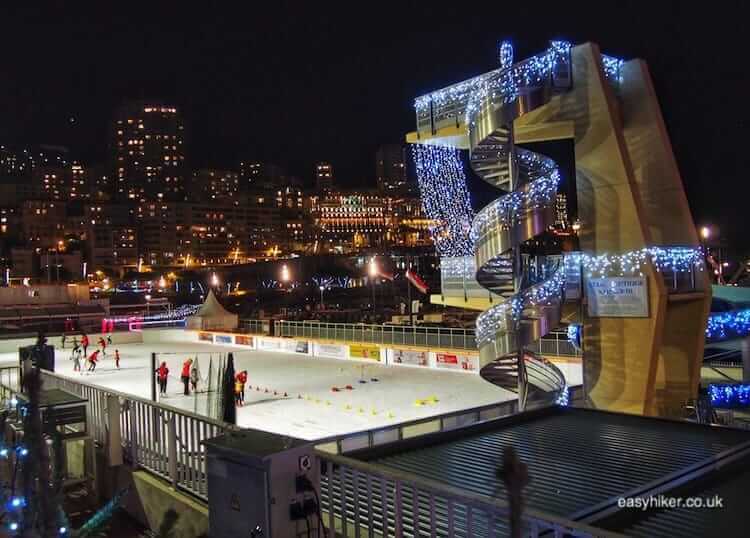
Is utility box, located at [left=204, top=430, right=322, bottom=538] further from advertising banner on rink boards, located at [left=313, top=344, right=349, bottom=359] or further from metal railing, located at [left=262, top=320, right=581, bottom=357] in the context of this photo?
advertising banner on rink boards, located at [left=313, top=344, right=349, bottom=359]

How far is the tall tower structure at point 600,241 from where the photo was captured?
14.6 m

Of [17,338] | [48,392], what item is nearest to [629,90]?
[48,392]

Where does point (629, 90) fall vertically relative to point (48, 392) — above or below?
above

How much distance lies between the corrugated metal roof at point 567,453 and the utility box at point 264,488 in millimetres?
1345

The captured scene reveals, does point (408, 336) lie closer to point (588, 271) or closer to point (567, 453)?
point (588, 271)

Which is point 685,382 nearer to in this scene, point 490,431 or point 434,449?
point 490,431

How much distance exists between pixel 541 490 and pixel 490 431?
2602 mm

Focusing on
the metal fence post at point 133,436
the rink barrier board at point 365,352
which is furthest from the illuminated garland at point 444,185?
the metal fence post at point 133,436

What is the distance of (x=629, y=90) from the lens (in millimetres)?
15516

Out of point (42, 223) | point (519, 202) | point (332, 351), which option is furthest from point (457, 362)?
point (42, 223)

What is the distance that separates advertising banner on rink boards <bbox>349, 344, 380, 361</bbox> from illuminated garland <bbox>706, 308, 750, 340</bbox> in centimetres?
1764

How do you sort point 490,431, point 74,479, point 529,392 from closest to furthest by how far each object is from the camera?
1. point 490,431
2. point 74,479
3. point 529,392

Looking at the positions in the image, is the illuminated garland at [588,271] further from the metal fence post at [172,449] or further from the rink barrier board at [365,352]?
the rink barrier board at [365,352]

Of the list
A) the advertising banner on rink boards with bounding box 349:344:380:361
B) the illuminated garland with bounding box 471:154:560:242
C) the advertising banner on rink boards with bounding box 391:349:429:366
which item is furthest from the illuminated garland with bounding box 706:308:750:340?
the advertising banner on rink boards with bounding box 349:344:380:361
